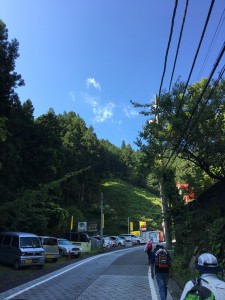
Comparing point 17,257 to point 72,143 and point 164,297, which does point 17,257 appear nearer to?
point 164,297

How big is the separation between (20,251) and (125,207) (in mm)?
77363

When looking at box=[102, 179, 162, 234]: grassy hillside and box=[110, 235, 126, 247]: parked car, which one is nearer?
box=[110, 235, 126, 247]: parked car

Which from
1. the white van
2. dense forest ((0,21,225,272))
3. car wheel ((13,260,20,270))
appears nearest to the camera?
dense forest ((0,21,225,272))

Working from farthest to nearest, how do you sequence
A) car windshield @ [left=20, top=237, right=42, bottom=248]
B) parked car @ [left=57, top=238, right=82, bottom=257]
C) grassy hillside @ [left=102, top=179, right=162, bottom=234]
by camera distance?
grassy hillside @ [left=102, top=179, right=162, bottom=234], parked car @ [left=57, top=238, right=82, bottom=257], car windshield @ [left=20, top=237, right=42, bottom=248]

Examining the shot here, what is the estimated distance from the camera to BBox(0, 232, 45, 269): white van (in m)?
23.0

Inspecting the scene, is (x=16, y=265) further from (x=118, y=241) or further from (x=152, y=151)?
(x=118, y=241)

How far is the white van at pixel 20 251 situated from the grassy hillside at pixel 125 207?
49.0m

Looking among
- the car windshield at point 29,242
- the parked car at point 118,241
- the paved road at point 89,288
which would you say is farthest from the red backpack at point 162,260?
the parked car at point 118,241

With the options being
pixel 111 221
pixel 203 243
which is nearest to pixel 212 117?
pixel 203 243

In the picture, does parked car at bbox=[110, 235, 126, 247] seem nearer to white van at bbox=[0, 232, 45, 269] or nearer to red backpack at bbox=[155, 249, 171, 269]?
white van at bbox=[0, 232, 45, 269]

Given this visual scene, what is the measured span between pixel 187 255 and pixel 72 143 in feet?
200

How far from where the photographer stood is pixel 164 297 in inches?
417

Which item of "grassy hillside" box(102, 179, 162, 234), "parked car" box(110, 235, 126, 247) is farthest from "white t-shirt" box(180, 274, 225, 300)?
"grassy hillside" box(102, 179, 162, 234)

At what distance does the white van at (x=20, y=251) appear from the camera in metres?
23.0
